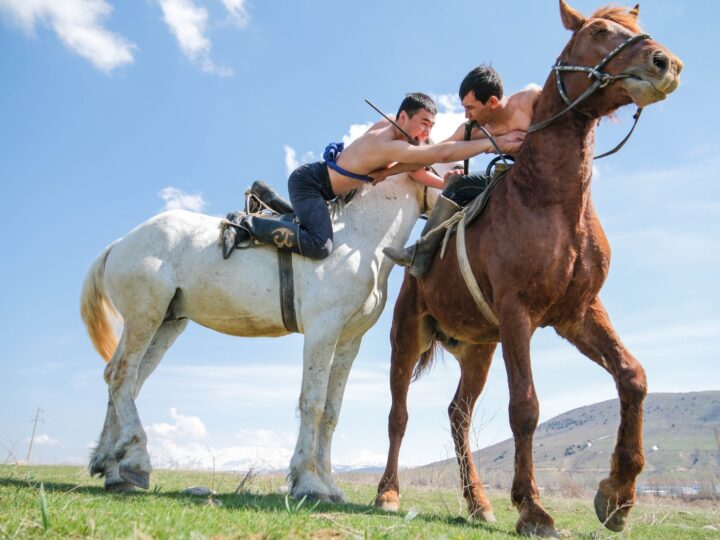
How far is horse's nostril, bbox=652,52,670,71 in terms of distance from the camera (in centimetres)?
413

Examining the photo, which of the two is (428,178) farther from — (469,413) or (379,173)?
(469,413)

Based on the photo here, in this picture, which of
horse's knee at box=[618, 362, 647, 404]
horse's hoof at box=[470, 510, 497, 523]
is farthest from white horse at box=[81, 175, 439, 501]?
horse's knee at box=[618, 362, 647, 404]

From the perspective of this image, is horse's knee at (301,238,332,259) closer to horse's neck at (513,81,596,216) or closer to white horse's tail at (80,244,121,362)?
horse's neck at (513,81,596,216)

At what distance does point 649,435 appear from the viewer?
11894 cm

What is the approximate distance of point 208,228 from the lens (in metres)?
6.11

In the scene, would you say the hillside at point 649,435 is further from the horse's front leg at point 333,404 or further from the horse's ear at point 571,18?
the horse's ear at point 571,18

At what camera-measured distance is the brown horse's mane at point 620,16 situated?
4.60 m

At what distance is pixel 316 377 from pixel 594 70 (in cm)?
330

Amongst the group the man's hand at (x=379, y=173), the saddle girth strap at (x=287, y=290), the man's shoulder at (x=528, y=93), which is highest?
the man's shoulder at (x=528, y=93)

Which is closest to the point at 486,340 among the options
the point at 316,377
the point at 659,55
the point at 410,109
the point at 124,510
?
the point at 316,377

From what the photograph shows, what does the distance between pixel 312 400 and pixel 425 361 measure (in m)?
1.65

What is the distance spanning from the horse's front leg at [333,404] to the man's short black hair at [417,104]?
2320mm

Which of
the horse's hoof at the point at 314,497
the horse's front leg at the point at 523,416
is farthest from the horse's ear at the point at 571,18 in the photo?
the horse's hoof at the point at 314,497

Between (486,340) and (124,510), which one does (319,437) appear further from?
(124,510)
